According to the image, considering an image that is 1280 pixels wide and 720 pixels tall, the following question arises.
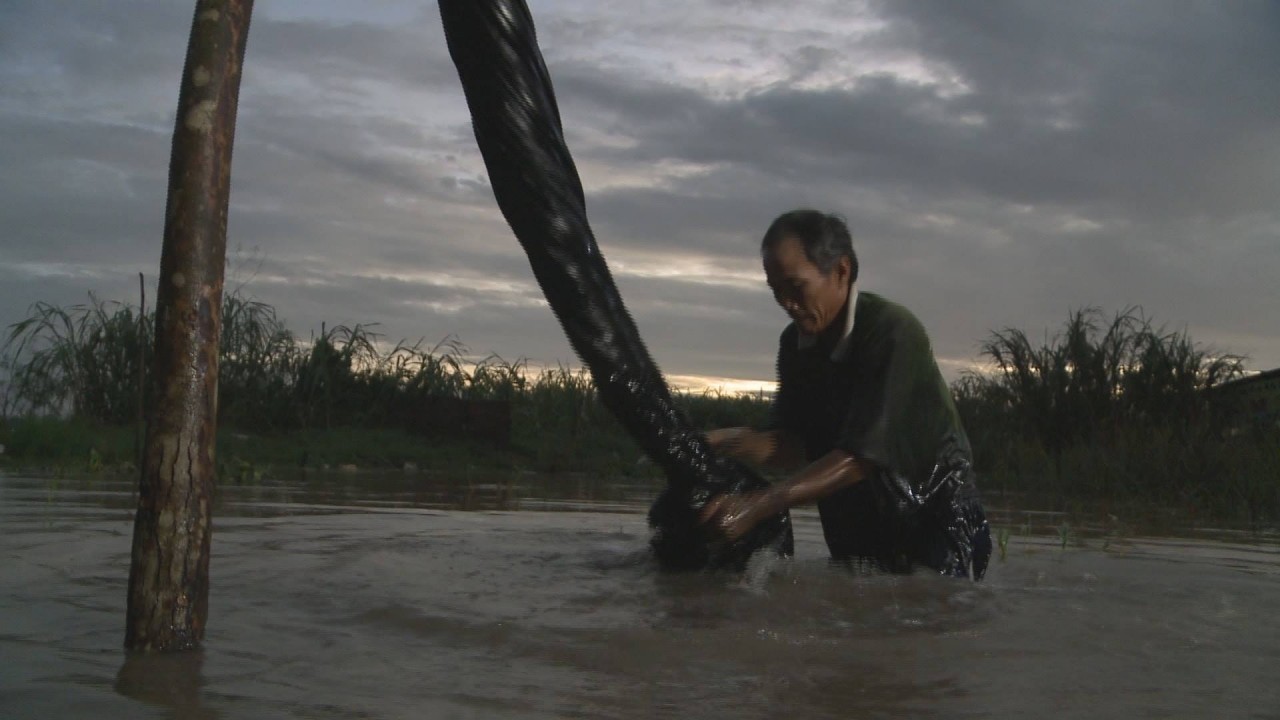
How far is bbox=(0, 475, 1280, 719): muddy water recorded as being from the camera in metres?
2.41

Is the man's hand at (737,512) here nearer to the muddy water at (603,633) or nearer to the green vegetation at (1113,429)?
the muddy water at (603,633)

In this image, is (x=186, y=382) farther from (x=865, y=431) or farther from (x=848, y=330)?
(x=848, y=330)

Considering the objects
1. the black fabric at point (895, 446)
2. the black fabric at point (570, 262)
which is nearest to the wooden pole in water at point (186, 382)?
the black fabric at point (570, 262)

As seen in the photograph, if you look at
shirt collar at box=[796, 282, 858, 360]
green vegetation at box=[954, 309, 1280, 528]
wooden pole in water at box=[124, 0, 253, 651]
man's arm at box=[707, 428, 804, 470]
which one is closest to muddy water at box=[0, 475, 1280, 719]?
wooden pole in water at box=[124, 0, 253, 651]

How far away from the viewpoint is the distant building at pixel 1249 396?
32.5 ft

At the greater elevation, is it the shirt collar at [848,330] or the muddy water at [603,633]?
the shirt collar at [848,330]

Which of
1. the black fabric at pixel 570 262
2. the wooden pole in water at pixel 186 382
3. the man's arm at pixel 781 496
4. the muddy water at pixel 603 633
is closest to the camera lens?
the muddy water at pixel 603 633

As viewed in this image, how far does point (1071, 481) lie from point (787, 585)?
236 inches

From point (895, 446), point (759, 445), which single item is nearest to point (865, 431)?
point (895, 446)

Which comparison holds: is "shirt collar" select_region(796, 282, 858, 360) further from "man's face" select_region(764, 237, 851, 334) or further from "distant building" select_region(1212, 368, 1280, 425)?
"distant building" select_region(1212, 368, 1280, 425)

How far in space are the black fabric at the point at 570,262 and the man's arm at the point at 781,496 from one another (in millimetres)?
68

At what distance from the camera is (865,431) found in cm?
404

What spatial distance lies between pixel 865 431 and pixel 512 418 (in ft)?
26.4

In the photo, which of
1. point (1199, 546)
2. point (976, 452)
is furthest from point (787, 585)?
point (976, 452)
